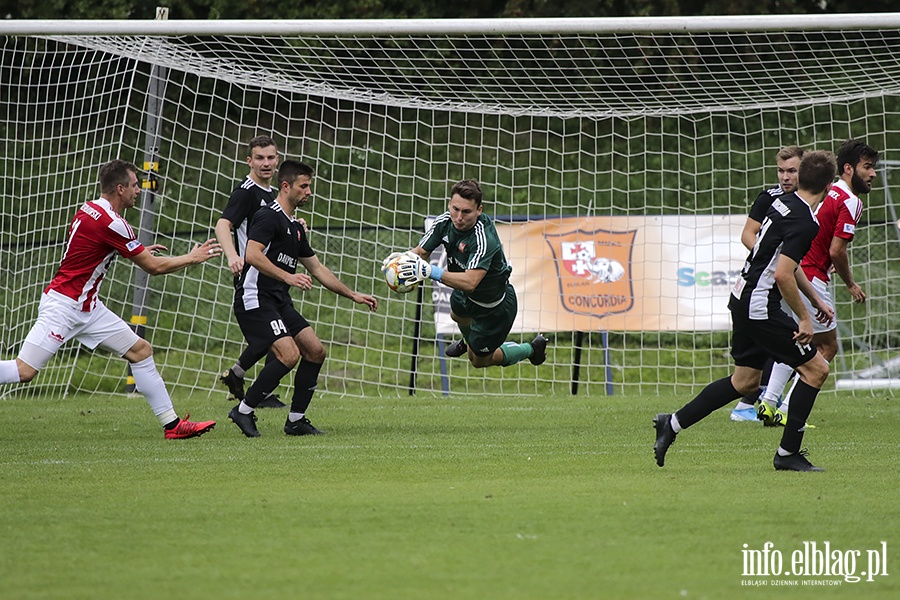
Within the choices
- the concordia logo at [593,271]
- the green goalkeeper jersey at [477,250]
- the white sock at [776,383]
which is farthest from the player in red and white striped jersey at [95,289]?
the concordia logo at [593,271]

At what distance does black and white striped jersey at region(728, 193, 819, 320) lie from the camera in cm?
676

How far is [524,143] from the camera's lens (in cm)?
1784

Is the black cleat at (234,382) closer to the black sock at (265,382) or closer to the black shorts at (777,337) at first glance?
the black sock at (265,382)

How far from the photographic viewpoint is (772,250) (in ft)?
23.2

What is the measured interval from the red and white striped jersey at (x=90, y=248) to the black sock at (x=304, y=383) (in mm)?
1571

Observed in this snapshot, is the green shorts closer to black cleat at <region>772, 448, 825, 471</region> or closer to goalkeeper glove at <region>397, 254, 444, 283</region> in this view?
goalkeeper glove at <region>397, 254, 444, 283</region>

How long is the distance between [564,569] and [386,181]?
13.7 m

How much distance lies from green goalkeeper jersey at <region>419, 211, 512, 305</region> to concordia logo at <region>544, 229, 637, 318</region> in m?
4.08

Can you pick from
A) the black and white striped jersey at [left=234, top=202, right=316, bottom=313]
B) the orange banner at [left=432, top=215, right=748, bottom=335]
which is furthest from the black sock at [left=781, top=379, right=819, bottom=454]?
the orange banner at [left=432, top=215, right=748, bottom=335]

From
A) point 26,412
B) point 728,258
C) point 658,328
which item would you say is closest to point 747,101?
point 728,258

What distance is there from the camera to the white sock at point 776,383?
9.70 m

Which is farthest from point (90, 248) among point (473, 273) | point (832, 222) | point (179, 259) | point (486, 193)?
point (486, 193)

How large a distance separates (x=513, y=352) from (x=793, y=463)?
146 inches

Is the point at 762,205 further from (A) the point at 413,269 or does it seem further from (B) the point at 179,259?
(B) the point at 179,259
